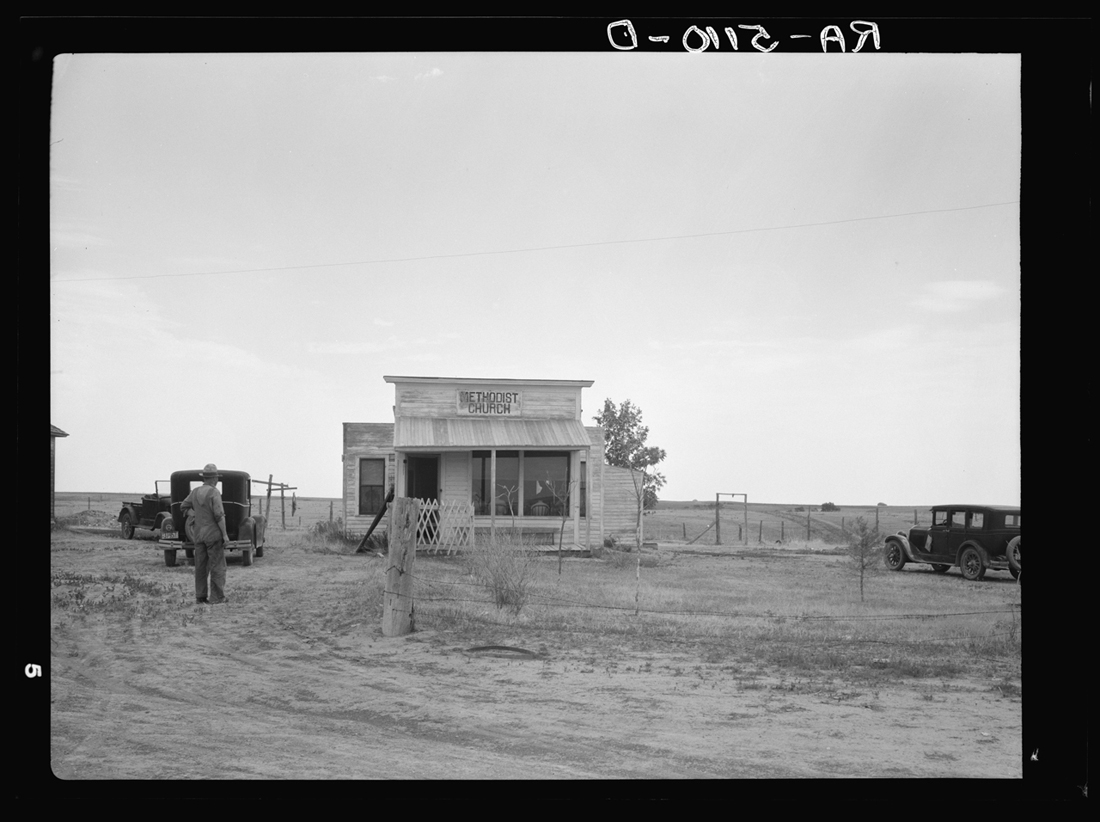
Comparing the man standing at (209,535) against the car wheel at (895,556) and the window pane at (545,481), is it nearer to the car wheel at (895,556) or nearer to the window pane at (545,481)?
the window pane at (545,481)

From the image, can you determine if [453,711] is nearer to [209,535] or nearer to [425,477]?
[209,535]

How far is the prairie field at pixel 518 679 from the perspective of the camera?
5.54 m

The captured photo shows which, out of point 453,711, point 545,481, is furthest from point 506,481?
point 453,711

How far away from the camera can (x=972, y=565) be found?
13609 mm

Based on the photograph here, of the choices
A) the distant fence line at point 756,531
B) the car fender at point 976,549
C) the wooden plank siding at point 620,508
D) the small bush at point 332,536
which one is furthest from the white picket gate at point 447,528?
the car fender at point 976,549

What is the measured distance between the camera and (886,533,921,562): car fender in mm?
14859

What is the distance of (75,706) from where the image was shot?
625 cm

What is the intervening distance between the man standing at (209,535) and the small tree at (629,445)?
23.8 feet

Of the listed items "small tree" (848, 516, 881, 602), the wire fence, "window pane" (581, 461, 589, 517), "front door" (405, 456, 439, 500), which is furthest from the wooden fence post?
"front door" (405, 456, 439, 500)

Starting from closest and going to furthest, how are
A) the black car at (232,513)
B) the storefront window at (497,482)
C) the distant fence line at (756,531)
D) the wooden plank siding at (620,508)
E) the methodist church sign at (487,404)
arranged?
1. the black car at (232,513)
2. the methodist church sign at (487,404)
3. the storefront window at (497,482)
4. the wooden plank siding at (620,508)
5. the distant fence line at (756,531)

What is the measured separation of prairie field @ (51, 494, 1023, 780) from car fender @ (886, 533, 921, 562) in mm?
2817

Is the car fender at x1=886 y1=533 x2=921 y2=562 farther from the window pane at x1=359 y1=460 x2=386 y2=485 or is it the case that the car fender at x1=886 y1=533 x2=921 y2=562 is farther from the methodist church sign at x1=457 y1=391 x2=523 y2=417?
the window pane at x1=359 y1=460 x2=386 y2=485

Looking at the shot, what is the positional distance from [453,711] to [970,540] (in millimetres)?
10848
